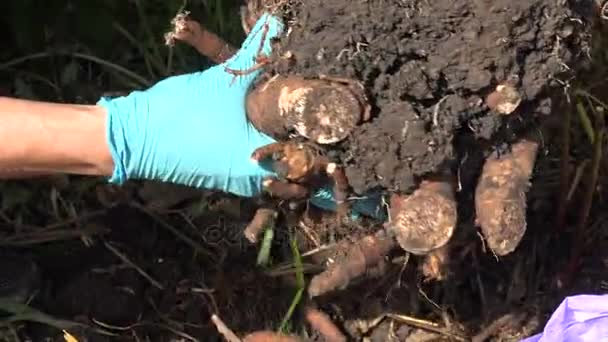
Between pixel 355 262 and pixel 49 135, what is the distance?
0.41 metres

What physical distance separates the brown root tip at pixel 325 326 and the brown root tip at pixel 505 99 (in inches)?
25.5

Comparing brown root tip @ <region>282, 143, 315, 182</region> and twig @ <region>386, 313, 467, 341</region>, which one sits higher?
brown root tip @ <region>282, 143, 315, 182</region>

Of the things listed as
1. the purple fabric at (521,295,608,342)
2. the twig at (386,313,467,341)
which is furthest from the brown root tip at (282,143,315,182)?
Answer: the twig at (386,313,467,341)

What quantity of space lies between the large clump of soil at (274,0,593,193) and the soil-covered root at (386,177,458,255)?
2 centimetres

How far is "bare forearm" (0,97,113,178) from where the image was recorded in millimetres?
1113

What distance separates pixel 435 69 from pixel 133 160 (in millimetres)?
398

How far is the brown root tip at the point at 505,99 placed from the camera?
1.00 m

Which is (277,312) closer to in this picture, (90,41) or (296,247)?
(296,247)

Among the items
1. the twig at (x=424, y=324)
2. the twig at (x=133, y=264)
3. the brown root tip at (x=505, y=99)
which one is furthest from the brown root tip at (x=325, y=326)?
the brown root tip at (x=505, y=99)

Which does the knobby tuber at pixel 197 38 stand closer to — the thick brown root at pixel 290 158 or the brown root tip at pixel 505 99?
the thick brown root at pixel 290 158

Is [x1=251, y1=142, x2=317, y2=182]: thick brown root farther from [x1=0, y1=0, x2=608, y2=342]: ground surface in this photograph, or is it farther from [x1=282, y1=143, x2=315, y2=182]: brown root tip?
[x1=0, y1=0, x2=608, y2=342]: ground surface

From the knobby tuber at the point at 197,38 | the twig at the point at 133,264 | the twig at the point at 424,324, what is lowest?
the twig at the point at 424,324

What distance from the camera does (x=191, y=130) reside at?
3.73 feet

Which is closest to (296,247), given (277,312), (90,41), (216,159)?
(277,312)
